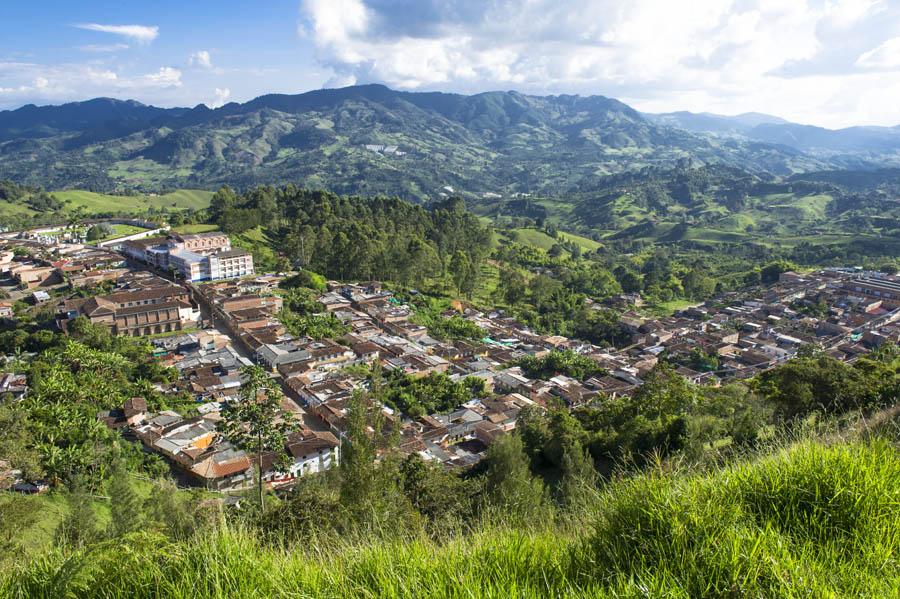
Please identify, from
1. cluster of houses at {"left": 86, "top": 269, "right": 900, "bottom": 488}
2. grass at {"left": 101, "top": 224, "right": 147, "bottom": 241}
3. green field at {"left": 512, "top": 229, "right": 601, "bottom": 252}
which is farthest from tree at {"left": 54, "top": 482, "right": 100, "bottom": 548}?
green field at {"left": 512, "top": 229, "right": 601, "bottom": 252}

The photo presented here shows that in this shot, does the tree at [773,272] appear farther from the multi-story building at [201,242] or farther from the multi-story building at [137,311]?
the multi-story building at [137,311]

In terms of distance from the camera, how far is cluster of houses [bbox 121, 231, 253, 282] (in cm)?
3466

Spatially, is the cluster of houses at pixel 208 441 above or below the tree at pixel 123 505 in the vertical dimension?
below

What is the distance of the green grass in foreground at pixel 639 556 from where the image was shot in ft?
6.48

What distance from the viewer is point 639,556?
224 cm

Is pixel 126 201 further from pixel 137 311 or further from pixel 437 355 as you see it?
pixel 437 355

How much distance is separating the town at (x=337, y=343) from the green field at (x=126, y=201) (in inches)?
1170

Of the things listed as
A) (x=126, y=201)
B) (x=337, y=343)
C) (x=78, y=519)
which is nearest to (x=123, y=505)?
(x=78, y=519)

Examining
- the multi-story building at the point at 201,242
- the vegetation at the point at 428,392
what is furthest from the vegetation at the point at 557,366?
the multi-story building at the point at 201,242

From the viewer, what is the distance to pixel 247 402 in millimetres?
10781

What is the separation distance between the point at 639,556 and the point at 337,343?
1056 inches

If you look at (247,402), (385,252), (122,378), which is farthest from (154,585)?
(385,252)

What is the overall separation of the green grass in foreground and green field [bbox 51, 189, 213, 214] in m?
78.9

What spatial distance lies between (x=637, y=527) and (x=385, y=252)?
39.4 metres
